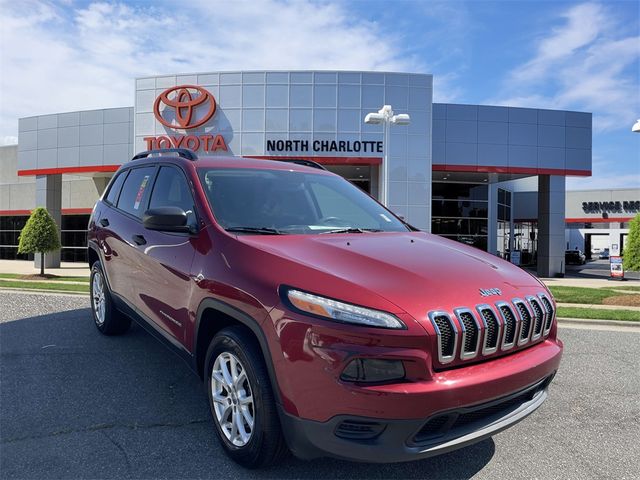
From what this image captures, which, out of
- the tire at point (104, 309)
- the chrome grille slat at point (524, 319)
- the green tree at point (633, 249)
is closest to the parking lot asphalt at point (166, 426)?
the tire at point (104, 309)

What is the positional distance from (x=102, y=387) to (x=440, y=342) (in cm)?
307

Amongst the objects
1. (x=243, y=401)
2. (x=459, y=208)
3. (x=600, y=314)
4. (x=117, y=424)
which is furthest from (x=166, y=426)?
(x=459, y=208)

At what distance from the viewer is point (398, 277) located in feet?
8.21

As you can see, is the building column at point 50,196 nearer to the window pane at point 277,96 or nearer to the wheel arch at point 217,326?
the window pane at point 277,96

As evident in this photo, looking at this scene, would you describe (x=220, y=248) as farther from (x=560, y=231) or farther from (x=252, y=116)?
(x=560, y=231)

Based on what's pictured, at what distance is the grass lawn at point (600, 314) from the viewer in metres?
7.81

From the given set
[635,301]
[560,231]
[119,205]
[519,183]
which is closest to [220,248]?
[119,205]

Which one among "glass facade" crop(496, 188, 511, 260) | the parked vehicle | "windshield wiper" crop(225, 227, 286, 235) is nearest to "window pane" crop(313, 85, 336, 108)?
"glass facade" crop(496, 188, 511, 260)

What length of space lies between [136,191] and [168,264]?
144 centimetres

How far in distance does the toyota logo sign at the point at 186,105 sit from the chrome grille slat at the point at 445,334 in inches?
784

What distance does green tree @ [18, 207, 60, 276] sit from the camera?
18688 millimetres

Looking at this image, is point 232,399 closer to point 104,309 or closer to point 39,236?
point 104,309

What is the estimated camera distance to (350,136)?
66.2 ft

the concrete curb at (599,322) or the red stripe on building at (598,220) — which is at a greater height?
the red stripe on building at (598,220)
